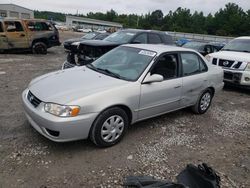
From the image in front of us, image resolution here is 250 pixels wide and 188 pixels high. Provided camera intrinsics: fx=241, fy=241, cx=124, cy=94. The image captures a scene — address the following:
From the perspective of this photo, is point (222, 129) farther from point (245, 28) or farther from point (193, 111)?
point (245, 28)

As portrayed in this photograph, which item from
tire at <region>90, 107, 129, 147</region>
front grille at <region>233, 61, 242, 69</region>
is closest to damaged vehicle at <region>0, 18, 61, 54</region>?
front grille at <region>233, 61, 242, 69</region>

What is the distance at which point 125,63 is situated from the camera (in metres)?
4.41

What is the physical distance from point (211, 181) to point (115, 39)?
671 cm

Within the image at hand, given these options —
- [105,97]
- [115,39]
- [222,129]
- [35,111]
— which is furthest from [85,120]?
[115,39]

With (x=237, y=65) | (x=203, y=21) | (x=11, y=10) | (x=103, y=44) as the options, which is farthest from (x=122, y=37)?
(x=203, y=21)

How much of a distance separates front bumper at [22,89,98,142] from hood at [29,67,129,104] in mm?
220

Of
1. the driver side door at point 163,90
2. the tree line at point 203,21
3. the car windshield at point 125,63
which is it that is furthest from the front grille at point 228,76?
the tree line at point 203,21

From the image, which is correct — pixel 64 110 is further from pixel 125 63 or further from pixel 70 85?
pixel 125 63

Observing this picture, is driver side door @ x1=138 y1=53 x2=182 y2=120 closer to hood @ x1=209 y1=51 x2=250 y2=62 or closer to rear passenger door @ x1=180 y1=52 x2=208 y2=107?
rear passenger door @ x1=180 y1=52 x2=208 y2=107

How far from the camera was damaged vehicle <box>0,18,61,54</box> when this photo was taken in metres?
12.0

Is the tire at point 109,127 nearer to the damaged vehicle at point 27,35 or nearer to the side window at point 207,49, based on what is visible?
the side window at point 207,49

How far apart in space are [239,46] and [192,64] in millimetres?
4508

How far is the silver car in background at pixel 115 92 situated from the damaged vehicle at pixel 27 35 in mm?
9219

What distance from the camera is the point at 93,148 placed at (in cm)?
364
